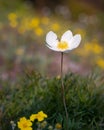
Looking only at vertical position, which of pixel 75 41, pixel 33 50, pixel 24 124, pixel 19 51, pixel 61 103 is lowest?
pixel 24 124

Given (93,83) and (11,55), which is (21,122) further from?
(11,55)

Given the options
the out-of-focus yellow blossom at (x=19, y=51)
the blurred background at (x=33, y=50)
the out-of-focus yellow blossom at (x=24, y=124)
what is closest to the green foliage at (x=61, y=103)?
the out-of-focus yellow blossom at (x=24, y=124)

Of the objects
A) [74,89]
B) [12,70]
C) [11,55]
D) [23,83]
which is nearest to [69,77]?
[74,89]

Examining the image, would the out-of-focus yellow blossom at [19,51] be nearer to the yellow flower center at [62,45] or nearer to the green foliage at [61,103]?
the green foliage at [61,103]

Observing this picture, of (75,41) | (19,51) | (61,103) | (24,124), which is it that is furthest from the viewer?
(19,51)

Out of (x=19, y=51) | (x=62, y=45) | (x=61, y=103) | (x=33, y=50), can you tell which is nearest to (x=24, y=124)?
(x=61, y=103)

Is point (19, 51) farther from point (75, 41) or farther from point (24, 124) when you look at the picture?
point (24, 124)

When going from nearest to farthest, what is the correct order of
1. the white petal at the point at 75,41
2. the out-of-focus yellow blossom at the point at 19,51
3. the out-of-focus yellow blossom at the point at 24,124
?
the out-of-focus yellow blossom at the point at 24,124, the white petal at the point at 75,41, the out-of-focus yellow blossom at the point at 19,51

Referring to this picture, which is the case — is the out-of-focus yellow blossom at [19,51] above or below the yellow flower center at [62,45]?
above

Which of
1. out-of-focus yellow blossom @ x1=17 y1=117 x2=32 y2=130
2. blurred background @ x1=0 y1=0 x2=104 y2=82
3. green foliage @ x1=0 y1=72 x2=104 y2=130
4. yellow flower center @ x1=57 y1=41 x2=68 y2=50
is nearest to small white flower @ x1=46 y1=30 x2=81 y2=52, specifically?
yellow flower center @ x1=57 y1=41 x2=68 y2=50
